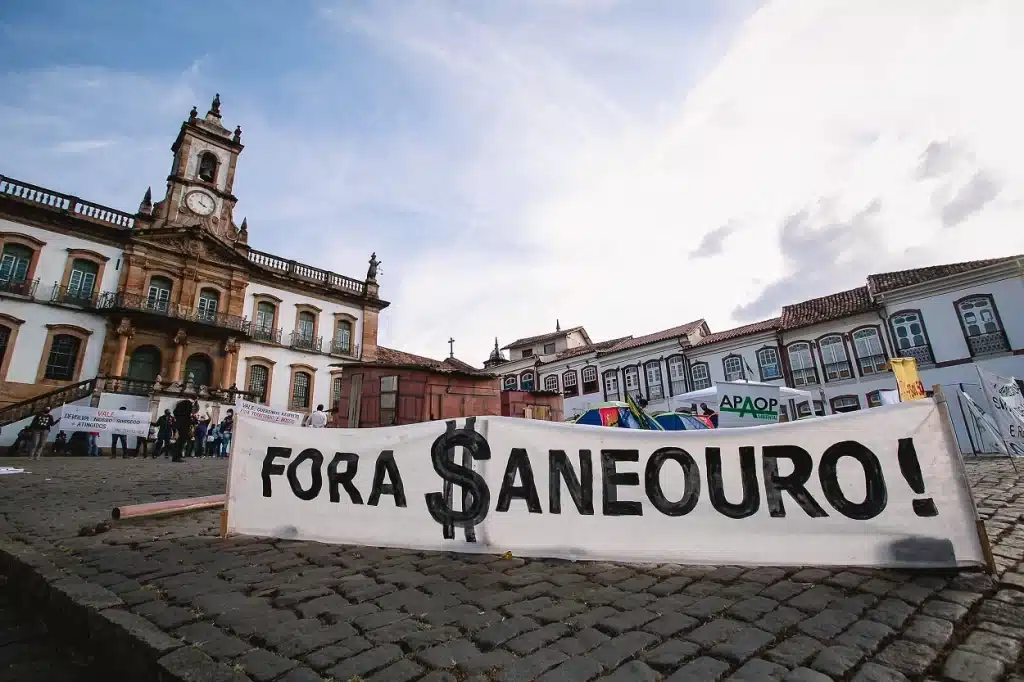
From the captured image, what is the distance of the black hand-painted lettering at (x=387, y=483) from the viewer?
168 inches

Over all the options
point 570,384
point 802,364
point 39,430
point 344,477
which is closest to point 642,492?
point 344,477

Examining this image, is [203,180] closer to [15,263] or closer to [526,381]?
[15,263]

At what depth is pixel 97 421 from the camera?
52.5 feet

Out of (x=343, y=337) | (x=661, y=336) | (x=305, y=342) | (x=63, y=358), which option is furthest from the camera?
(x=661, y=336)

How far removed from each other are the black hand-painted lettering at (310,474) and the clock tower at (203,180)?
85.9 feet

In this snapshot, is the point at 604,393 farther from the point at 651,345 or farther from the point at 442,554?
the point at 442,554

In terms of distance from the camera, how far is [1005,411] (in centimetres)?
1091

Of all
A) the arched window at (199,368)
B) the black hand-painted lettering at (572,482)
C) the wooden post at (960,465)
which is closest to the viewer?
the wooden post at (960,465)

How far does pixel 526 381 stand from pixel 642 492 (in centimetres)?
3450

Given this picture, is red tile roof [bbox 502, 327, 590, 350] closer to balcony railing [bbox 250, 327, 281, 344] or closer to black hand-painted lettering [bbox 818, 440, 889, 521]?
balcony railing [bbox 250, 327, 281, 344]

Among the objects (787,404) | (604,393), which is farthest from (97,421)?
(787,404)

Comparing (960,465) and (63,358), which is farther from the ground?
(63,358)

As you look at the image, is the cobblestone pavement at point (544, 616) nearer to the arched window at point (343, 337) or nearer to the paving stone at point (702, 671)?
the paving stone at point (702, 671)

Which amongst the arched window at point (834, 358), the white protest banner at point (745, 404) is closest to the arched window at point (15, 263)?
the white protest banner at point (745, 404)
